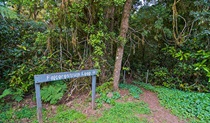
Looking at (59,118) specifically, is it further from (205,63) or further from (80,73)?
(205,63)

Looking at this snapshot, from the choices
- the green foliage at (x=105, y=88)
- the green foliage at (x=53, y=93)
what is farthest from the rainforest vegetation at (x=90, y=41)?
the green foliage at (x=105, y=88)

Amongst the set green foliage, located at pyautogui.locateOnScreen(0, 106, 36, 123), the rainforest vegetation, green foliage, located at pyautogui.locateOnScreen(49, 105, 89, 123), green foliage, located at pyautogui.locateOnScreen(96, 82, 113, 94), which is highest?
the rainforest vegetation

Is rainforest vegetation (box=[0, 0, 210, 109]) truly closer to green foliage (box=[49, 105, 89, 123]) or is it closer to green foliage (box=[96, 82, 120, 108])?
green foliage (box=[96, 82, 120, 108])

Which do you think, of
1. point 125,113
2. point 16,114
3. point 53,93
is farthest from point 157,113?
point 16,114

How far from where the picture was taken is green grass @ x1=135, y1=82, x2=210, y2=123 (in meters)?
3.15

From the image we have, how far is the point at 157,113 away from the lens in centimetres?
320

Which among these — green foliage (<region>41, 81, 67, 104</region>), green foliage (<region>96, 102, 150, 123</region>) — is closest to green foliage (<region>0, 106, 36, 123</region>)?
green foliage (<region>41, 81, 67, 104</region>)

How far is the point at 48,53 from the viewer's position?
396 cm

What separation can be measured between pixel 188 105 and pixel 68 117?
9.80ft

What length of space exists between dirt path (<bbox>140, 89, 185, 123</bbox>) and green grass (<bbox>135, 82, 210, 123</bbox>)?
0.15 meters

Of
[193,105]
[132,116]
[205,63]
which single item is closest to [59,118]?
[132,116]

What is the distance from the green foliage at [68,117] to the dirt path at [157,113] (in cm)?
144

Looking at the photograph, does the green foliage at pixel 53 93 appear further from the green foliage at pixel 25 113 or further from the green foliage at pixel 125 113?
the green foliage at pixel 125 113

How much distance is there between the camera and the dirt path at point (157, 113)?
2.98 meters
